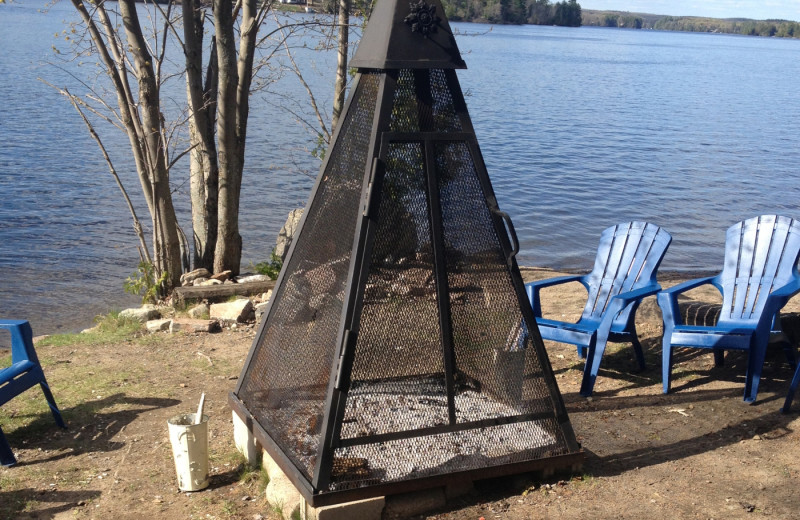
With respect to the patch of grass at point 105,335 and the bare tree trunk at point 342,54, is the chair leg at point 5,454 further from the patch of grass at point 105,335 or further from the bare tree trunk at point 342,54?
the bare tree trunk at point 342,54

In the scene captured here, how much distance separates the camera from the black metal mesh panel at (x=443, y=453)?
3580 millimetres

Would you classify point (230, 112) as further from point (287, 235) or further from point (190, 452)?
point (190, 452)

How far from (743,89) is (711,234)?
33937 millimetres

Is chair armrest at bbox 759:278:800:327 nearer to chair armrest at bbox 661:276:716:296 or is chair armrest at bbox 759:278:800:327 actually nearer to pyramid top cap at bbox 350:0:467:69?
chair armrest at bbox 661:276:716:296

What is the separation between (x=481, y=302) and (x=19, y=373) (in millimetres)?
2629

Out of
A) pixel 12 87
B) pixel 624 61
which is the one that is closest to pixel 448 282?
pixel 12 87

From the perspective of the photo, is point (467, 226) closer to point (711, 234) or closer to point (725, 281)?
point (725, 281)

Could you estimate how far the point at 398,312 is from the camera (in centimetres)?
372

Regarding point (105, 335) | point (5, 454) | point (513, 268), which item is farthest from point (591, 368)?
point (105, 335)

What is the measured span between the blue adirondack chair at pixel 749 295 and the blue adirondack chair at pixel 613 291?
11.0 inches

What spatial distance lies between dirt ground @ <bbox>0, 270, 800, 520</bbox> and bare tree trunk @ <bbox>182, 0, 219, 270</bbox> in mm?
3012

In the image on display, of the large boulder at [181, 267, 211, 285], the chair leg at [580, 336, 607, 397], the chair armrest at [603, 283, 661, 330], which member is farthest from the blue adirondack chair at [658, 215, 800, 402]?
the large boulder at [181, 267, 211, 285]

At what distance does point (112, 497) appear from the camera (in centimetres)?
400

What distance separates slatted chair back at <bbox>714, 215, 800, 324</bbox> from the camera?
547 centimetres
